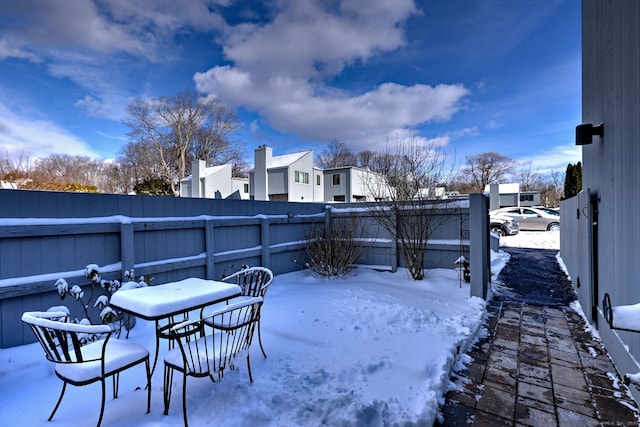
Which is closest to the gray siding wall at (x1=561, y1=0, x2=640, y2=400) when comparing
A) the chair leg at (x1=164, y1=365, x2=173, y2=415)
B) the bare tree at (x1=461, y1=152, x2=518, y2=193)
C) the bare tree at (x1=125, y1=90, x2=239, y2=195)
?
the chair leg at (x1=164, y1=365, x2=173, y2=415)

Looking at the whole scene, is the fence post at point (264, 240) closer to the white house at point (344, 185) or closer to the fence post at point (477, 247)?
the fence post at point (477, 247)

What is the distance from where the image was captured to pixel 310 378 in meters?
2.36

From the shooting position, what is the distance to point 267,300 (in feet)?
14.5

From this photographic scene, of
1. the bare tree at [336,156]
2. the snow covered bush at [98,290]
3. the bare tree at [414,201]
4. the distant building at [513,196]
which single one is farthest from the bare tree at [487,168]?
the snow covered bush at [98,290]

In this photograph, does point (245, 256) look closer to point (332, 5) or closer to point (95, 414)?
point (95, 414)

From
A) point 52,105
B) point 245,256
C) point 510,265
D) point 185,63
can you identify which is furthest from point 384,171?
point 52,105

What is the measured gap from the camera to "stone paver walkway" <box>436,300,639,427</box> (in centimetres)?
203

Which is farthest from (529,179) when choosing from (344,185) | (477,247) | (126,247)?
(126,247)

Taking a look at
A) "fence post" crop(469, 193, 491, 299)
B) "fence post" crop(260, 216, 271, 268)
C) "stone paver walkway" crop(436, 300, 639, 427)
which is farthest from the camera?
"fence post" crop(260, 216, 271, 268)

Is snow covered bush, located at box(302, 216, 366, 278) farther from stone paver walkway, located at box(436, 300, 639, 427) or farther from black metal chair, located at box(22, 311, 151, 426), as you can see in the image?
black metal chair, located at box(22, 311, 151, 426)

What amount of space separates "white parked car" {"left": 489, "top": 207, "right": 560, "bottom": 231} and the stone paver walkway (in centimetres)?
1180

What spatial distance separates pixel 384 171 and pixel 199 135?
22.2 metres

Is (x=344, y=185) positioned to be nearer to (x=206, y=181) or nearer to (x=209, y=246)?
(x=206, y=181)

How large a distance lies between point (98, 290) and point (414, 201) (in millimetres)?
5163
